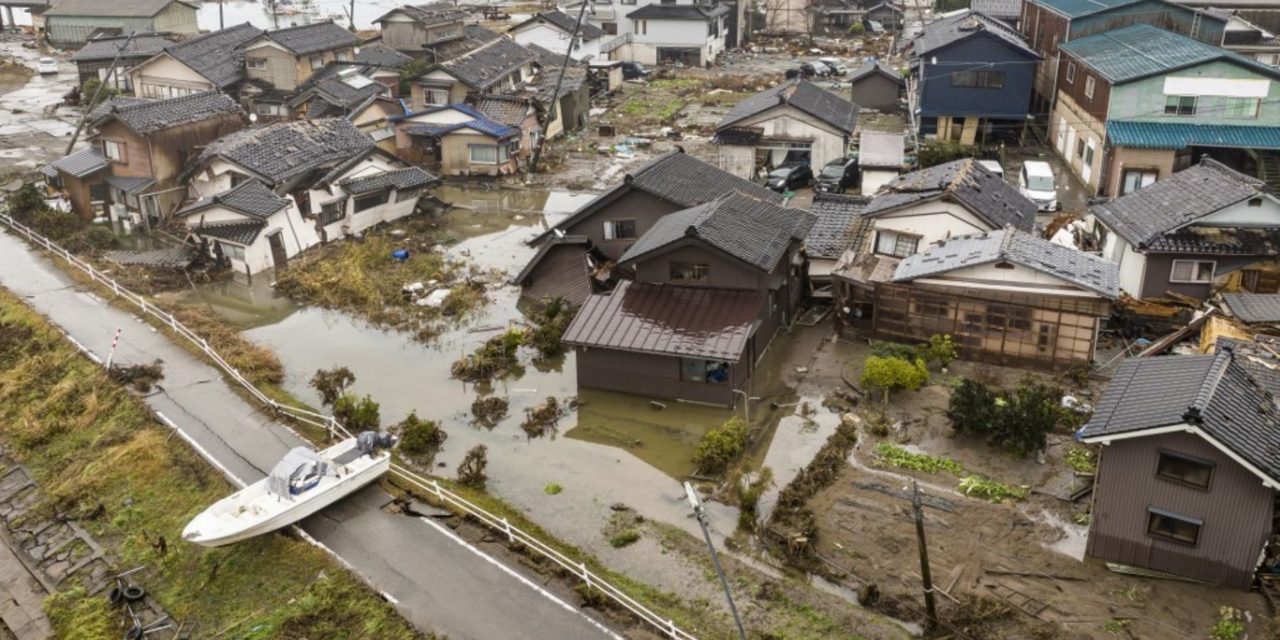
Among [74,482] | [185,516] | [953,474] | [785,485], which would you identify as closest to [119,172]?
[74,482]

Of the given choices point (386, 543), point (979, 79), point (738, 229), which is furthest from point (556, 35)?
point (386, 543)

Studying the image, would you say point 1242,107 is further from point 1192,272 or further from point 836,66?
point 836,66

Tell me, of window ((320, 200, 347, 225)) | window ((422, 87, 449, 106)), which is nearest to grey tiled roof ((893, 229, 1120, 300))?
window ((320, 200, 347, 225))

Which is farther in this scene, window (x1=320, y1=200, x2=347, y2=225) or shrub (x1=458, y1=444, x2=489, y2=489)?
window (x1=320, y1=200, x2=347, y2=225)

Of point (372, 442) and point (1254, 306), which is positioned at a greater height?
point (1254, 306)

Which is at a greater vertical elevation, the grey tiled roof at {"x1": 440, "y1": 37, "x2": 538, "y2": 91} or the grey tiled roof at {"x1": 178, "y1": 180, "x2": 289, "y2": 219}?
the grey tiled roof at {"x1": 440, "y1": 37, "x2": 538, "y2": 91}

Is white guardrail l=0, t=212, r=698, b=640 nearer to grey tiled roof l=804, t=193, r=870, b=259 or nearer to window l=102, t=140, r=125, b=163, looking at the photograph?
window l=102, t=140, r=125, b=163
